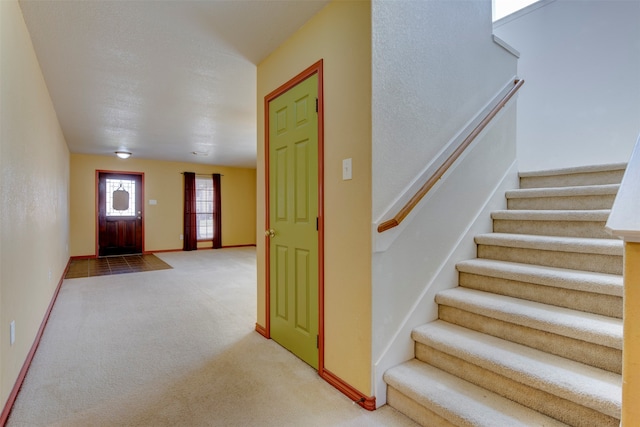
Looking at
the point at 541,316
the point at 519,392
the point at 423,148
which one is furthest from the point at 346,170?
the point at 519,392

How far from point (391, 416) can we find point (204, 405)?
101cm

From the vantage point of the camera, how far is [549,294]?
5.89ft

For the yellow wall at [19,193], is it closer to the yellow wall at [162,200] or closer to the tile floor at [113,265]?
A: the tile floor at [113,265]

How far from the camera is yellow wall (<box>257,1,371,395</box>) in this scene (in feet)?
5.72

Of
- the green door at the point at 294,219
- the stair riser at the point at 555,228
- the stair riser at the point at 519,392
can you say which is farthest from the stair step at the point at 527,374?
the stair riser at the point at 555,228

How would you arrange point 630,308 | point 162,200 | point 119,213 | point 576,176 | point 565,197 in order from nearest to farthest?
1. point 630,308
2. point 565,197
3. point 576,176
4. point 119,213
5. point 162,200

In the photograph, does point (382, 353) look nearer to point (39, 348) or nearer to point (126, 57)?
point (39, 348)

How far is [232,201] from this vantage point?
9.09 metres

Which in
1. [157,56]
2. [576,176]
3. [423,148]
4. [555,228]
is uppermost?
[157,56]

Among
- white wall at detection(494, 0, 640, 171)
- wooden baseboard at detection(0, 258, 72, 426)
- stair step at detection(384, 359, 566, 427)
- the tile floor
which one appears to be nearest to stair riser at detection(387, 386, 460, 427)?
stair step at detection(384, 359, 566, 427)

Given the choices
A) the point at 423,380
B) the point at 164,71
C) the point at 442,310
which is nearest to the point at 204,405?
the point at 423,380

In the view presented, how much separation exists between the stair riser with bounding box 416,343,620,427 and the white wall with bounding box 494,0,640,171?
2932 mm

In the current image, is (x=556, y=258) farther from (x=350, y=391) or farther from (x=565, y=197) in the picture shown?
(x=350, y=391)

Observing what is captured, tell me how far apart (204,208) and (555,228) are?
8.02 meters
